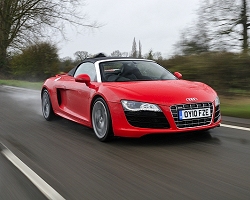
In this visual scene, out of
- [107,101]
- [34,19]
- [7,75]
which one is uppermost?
[34,19]

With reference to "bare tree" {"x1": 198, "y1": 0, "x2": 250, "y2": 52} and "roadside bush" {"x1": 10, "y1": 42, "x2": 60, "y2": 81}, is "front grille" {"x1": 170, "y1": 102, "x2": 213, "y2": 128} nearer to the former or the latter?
"bare tree" {"x1": 198, "y1": 0, "x2": 250, "y2": 52}

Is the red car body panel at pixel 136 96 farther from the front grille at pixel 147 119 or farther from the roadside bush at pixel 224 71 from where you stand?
the roadside bush at pixel 224 71

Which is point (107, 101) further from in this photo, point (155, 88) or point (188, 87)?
point (188, 87)

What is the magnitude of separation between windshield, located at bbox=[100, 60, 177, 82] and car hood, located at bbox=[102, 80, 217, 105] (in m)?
0.30

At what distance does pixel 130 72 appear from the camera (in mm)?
5781

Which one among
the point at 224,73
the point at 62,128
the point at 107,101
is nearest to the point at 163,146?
the point at 107,101

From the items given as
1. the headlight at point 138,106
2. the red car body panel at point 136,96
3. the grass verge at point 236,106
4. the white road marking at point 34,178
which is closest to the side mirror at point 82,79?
the red car body panel at point 136,96

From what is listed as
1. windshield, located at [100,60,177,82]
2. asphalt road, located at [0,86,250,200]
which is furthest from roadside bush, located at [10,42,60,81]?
asphalt road, located at [0,86,250,200]

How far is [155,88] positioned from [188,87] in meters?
0.52

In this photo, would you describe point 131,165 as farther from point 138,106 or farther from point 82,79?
point 82,79

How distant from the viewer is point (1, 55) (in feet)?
107

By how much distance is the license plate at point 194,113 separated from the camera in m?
4.68

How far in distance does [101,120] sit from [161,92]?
984mm

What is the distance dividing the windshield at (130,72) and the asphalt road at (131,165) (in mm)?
972
